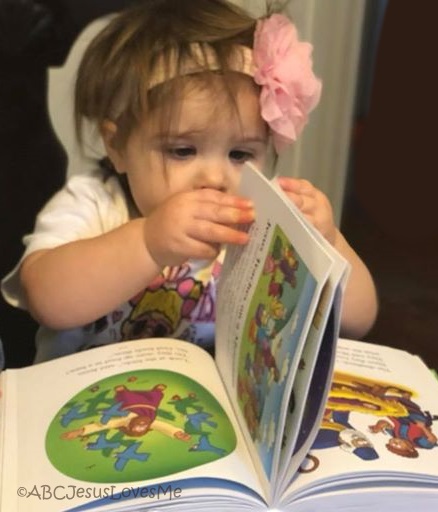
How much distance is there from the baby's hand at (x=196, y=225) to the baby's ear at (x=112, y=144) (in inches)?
6.5

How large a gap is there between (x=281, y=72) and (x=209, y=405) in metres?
0.30

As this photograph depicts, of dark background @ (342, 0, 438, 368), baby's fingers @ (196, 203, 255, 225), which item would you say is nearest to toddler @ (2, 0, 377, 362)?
baby's fingers @ (196, 203, 255, 225)

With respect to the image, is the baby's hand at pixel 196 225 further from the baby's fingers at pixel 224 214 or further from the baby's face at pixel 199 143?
the baby's face at pixel 199 143

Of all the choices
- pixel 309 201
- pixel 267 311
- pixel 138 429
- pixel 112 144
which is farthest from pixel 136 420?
pixel 112 144

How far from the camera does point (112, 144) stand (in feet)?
2.70

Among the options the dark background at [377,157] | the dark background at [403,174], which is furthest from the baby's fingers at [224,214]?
the dark background at [403,174]

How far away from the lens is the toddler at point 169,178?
69cm

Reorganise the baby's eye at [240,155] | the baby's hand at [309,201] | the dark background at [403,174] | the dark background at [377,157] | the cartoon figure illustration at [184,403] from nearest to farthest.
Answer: the cartoon figure illustration at [184,403] < the baby's hand at [309,201] < the baby's eye at [240,155] < the dark background at [377,157] < the dark background at [403,174]

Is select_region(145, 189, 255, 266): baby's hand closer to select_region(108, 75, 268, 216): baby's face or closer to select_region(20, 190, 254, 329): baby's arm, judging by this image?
select_region(20, 190, 254, 329): baby's arm

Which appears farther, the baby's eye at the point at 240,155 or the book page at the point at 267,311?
the baby's eye at the point at 240,155

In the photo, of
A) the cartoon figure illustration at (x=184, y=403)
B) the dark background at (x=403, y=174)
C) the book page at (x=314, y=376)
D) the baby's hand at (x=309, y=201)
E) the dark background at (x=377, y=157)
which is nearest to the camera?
the book page at (x=314, y=376)

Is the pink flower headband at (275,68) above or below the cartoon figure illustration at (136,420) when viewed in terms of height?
above

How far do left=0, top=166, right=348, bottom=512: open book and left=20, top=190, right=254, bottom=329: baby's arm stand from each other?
3cm

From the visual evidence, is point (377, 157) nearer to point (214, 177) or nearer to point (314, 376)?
point (214, 177)
